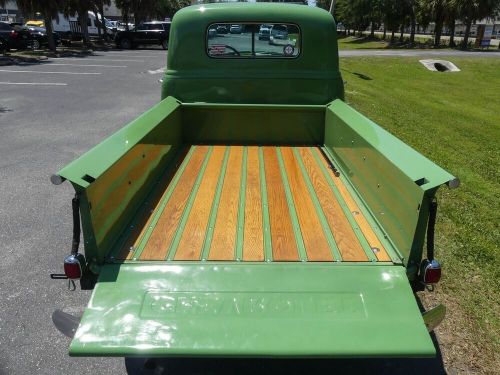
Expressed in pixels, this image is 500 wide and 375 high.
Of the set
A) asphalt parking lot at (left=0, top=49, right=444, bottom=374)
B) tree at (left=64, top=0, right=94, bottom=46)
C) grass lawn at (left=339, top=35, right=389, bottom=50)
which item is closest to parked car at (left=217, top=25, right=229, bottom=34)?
asphalt parking lot at (left=0, top=49, right=444, bottom=374)

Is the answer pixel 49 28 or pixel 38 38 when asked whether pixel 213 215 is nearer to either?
pixel 49 28

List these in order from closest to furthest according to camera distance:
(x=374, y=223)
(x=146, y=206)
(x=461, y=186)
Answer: (x=374, y=223), (x=146, y=206), (x=461, y=186)

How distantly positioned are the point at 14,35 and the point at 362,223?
24.8 metres

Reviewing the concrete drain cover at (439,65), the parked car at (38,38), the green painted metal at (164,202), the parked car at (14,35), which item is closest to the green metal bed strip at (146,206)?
the green painted metal at (164,202)

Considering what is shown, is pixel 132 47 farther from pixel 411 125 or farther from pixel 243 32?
pixel 243 32

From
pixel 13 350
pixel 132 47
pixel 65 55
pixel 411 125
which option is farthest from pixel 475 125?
pixel 132 47

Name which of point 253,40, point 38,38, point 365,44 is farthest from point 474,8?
point 253,40

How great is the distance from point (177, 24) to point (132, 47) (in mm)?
25269

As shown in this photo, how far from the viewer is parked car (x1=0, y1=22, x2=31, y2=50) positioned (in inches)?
838

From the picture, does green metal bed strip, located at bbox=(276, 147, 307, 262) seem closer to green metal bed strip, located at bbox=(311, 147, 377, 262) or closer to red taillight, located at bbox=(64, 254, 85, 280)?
green metal bed strip, located at bbox=(311, 147, 377, 262)

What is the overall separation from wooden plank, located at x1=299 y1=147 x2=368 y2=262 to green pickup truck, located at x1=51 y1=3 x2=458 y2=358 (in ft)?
0.04

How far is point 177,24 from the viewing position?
451cm

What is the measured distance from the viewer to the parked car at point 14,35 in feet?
69.9

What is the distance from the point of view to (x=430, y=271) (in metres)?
2.04
